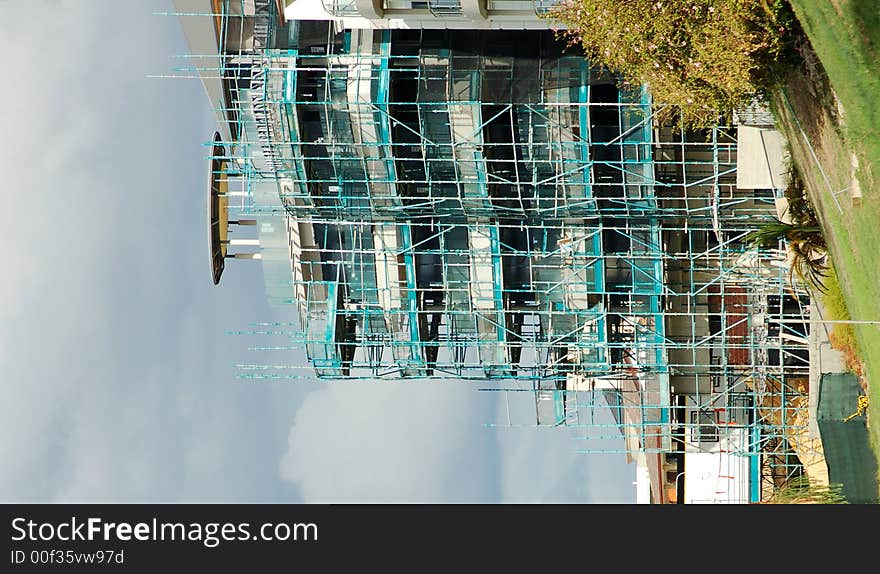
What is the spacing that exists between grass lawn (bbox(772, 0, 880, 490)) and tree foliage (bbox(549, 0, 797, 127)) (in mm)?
733

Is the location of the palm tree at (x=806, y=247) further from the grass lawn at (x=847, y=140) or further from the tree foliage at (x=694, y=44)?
the tree foliage at (x=694, y=44)

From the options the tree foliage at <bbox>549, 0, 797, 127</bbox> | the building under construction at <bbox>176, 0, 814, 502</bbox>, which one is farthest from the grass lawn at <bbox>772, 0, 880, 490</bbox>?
the building under construction at <bbox>176, 0, 814, 502</bbox>

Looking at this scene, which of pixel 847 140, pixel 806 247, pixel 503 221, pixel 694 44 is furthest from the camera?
pixel 503 221

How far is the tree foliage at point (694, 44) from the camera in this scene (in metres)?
15.9

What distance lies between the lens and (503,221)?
24.4m

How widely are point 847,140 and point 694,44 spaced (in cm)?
305

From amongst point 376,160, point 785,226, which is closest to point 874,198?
point 785,226

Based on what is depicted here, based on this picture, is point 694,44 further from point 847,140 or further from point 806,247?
point 806,247

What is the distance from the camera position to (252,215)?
25.0m

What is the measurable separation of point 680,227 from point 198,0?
12189mm

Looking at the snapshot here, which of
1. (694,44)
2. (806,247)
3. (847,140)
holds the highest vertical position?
(694,44)

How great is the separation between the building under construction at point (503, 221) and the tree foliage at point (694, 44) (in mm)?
3538

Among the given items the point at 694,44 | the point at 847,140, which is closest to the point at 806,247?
the point at 847,140

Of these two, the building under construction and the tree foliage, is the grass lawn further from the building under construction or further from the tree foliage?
the building under construction
